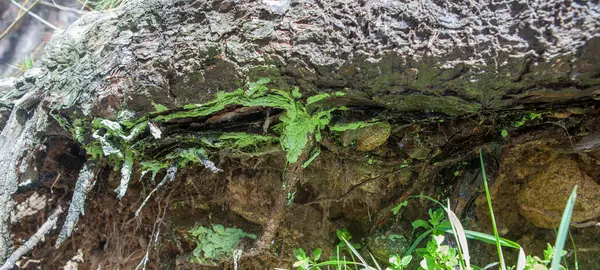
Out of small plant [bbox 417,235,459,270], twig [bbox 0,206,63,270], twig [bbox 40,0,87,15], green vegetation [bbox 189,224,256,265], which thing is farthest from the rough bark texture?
twig [bbox 40,0,87,15]

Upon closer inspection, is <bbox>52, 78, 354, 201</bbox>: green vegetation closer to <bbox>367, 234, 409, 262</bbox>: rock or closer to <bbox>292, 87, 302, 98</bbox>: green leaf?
<bbox>292, 87, 302, 98</bbox>: green leaf

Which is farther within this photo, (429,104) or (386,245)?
(386,245)

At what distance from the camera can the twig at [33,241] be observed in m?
1.22

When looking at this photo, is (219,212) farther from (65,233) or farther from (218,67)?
(218,67)

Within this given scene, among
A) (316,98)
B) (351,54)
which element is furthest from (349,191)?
(351,54)

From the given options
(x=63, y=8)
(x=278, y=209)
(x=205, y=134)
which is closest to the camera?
(x=205, y=134)

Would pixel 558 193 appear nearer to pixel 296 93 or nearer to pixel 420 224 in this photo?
pixel 420 224

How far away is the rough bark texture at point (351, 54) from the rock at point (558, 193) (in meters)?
0.32

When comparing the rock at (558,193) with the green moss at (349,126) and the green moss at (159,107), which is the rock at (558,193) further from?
the green moss at (159,107)

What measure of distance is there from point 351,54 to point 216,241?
853mm

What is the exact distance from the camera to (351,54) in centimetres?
80

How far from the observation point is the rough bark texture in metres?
0.72

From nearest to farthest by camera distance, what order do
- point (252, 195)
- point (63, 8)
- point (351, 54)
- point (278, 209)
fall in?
point (351, 54)
point (278, 209)
point (252, 195)
point (63, 8)

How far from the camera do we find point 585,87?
2.51ft
